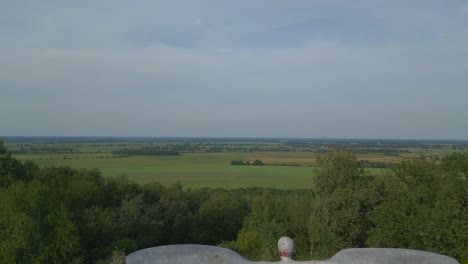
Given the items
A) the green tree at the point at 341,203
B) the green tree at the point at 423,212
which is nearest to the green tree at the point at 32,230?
the green tree at the point at 341,203

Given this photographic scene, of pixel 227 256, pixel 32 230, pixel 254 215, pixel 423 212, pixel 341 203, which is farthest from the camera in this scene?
pixel 254 215

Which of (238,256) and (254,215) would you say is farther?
(254,215)

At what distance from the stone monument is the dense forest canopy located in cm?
1262

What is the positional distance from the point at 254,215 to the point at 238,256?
30517mm

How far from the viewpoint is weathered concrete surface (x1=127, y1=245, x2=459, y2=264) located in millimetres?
5113

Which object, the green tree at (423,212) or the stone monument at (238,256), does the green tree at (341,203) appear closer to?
the green tree at (423,212)

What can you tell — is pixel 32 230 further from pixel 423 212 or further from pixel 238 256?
pixel 423 212

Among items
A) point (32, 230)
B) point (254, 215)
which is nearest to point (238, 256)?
point (32, 230)

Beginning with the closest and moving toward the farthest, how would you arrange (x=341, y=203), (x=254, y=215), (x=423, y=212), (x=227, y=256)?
(x=227, y=256) < (x=423, y=212) < (x=341, y=203) < (x=254, y=215)

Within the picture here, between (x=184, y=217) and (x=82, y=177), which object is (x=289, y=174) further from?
(x=82, y=177)

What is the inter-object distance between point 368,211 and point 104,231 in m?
17.6

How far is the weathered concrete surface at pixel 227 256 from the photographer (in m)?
5.11

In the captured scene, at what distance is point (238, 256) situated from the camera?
17.5 ft

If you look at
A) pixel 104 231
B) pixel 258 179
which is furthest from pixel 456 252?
pixel 258 179
